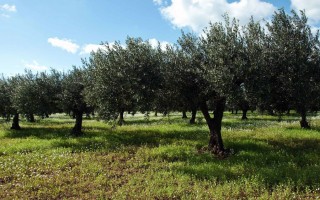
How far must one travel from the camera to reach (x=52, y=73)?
35.7m

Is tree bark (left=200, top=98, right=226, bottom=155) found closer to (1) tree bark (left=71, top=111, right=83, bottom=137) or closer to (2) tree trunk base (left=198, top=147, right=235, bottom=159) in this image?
(2) tree trunk base (left=198, top=147, right=235, bottom=159)

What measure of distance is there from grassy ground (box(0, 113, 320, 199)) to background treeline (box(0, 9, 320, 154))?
278 cm

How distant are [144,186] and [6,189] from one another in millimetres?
6520

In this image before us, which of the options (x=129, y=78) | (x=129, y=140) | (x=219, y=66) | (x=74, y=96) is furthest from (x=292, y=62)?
(x=74, y=96)

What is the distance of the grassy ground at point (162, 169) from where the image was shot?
541 inches

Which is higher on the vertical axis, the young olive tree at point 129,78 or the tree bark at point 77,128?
the young olive tree at point 129,78

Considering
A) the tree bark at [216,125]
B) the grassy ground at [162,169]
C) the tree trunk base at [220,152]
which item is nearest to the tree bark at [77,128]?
the grassy ground at [162,169]

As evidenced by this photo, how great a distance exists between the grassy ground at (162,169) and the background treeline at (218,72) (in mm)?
2782

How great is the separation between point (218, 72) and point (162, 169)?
21.0ft

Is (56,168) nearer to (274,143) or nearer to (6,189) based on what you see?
(6,189)

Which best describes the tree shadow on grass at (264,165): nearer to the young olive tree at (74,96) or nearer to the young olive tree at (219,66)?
the young olive tree at (219,66)

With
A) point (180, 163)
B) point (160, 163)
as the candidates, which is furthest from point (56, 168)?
point (180, 163)

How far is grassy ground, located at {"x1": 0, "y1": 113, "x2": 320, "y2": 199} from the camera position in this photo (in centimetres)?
1375

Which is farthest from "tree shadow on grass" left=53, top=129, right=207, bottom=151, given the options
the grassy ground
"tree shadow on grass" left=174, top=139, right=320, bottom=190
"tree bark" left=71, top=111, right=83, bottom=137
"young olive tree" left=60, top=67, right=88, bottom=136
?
"tree shadow on grass" left=174, top=139, right=320, bottom=190
